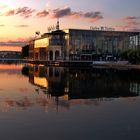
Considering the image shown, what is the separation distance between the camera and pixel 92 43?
189750mm

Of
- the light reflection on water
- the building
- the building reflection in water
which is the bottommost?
the building reflection in water

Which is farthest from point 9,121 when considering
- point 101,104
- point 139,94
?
point 139,94

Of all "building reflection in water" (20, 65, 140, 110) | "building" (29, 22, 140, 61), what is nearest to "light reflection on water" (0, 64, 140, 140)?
"building reflection in water" (20, 65, 140, 110)

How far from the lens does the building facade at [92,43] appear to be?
187 metres

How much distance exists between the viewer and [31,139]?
56.6 feet

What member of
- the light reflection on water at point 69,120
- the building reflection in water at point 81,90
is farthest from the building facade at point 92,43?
the light reflection on water at point 69,120

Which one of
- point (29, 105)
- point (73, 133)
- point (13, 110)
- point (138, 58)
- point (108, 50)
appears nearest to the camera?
point (73, 133)

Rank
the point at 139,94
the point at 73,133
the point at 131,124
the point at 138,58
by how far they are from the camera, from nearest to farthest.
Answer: the point at 73,133 → the point at 131,124 → the point at 139,94 → the point at 138,58

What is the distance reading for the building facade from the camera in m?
187

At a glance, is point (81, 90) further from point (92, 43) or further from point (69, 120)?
A: point (92, 43)

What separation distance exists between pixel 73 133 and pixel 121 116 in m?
5.55

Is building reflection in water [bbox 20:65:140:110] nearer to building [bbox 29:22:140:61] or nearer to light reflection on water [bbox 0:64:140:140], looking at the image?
light reflection on water [bbox 0:64:140:140]

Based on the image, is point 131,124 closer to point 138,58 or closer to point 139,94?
point 139,94

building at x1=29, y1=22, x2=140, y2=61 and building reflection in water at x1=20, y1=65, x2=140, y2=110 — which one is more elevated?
building at x1=29, y1=22, x2=140, y2=61
